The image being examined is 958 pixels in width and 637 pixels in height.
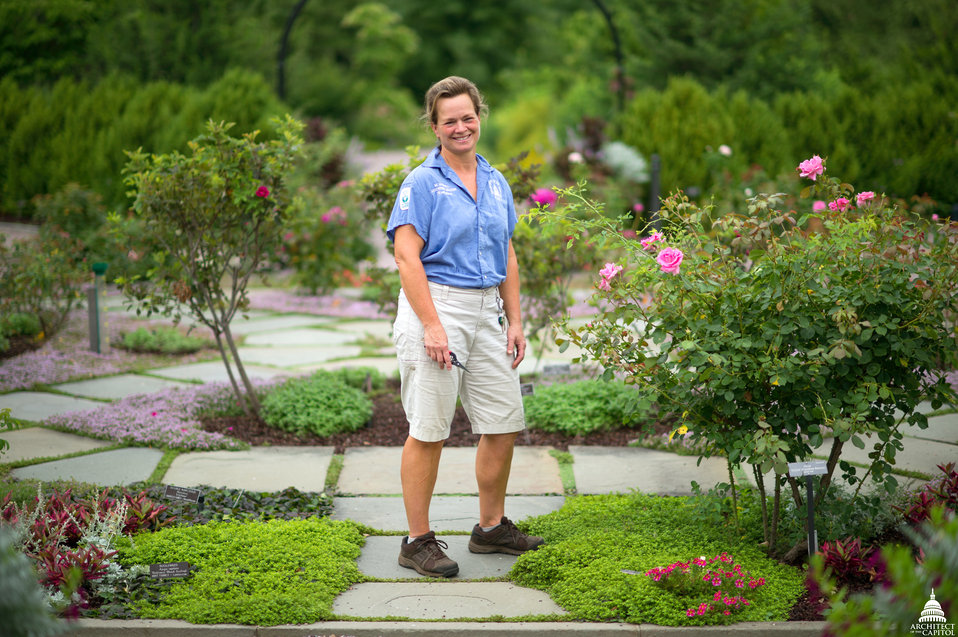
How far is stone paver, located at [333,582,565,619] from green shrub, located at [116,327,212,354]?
177 inches

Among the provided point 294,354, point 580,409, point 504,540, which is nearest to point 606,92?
point 294,354

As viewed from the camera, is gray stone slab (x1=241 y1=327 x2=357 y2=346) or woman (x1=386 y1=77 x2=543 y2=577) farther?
gray stone slab (x1=241 y1=327 x2=357 y2=346)

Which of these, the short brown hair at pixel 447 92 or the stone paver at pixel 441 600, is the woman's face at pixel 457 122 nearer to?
the short brown hair at pixel 447 92

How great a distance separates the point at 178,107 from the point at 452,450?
9100mm

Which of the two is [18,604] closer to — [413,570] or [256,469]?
[413,570]

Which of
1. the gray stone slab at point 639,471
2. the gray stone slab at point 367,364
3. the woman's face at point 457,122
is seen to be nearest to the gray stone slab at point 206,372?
the gray stone slab at point 367,364

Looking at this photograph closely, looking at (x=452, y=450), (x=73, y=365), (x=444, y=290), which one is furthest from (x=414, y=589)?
(x=73, y=365)

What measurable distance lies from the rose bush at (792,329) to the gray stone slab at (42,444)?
2.87 metres

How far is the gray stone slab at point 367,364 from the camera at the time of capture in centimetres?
662

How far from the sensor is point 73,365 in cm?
663

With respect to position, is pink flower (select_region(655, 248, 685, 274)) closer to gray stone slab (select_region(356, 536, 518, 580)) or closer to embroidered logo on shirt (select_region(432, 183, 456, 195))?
embroidered logo on shirt (select_region(432, 183, 456, 195))

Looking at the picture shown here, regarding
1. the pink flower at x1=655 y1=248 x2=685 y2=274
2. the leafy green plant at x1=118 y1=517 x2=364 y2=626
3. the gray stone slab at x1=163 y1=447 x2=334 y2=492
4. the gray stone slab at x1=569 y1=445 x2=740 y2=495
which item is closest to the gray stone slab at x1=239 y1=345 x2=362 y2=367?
the gray stone slab at x1=163 y1=447 x2=334 y2=492

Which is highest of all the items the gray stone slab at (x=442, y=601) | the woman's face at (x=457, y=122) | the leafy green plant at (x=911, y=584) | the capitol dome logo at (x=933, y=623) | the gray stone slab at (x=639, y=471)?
the woman's face at (x=457, y=122)

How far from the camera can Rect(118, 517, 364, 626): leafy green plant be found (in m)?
3.05
